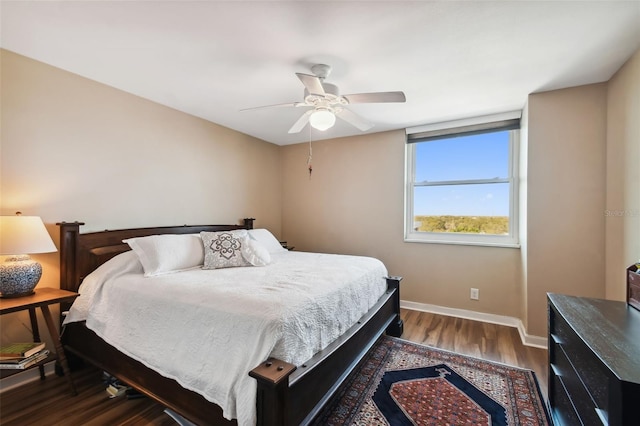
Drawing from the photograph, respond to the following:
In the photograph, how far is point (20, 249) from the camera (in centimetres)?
175

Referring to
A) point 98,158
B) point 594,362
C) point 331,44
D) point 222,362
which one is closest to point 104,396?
point 222,362

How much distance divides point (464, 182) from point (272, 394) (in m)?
3.17

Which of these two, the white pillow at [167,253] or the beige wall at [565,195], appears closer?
the white pillow at [167,253]

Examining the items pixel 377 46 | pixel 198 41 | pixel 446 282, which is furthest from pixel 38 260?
pixel 446 282

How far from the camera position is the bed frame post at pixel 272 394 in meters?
1.17

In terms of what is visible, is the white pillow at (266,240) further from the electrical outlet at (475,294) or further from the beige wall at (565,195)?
the beige wall at (565,195)

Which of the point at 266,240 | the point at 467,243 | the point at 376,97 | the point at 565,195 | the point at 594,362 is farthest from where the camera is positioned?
the point at 266,240

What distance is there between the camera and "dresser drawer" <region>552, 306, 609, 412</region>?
92cm

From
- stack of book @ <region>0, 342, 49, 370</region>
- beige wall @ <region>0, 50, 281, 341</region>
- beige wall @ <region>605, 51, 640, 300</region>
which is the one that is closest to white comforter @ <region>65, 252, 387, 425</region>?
stack of book @ <region>0, 342, 49, 370</region>

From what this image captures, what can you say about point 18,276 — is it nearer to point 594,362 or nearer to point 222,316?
point 222,316

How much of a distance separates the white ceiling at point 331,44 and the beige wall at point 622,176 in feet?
0.63

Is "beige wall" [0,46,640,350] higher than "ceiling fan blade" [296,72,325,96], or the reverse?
"ceiling fan blade" [296,72,325,96]

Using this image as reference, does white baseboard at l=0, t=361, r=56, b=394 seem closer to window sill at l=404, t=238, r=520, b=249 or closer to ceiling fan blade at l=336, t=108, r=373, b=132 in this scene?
ceiling fan blade at l=336, t=108, r=373, b=132

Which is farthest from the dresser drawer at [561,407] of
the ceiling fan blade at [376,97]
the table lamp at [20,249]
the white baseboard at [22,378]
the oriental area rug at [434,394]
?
the white baseboard at [22,378]
